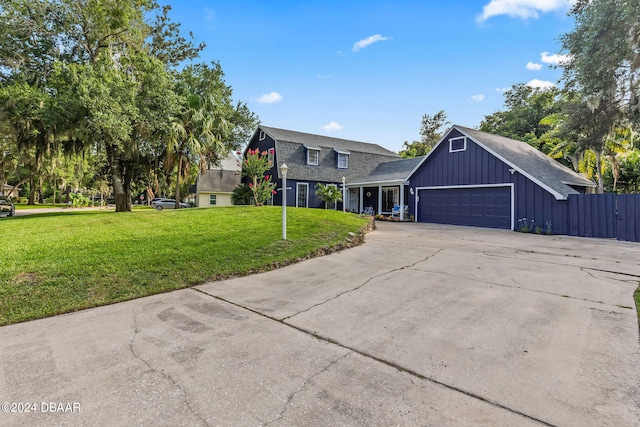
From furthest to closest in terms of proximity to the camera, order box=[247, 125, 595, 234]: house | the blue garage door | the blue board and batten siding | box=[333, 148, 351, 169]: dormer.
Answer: box=[333, 148, 351, 169]: dormer < the blue garage door < box=[247, 125, 595, 234]: house < the blue board and batten siding

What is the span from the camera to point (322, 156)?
2164 cm

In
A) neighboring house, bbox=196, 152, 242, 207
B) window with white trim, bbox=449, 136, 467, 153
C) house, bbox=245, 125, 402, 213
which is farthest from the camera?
neighboring house, bbox=196, 152, 242, 207

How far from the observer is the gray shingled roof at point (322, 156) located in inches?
794

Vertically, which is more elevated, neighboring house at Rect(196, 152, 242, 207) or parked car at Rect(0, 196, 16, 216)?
neighboring house at Rect(196, 152, 242, 207)

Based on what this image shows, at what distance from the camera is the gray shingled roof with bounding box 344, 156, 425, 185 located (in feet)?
62.5

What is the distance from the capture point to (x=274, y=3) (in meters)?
10.9

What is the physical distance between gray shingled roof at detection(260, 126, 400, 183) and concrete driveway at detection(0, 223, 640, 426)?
629 inches

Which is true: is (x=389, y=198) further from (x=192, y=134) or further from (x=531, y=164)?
(x=192, y=134)

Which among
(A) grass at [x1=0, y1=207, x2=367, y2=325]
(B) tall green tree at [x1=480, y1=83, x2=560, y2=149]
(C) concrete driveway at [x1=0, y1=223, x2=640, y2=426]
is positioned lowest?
(C) concrete driveway at [x1=0, y1=223, x2=640, y2=426]

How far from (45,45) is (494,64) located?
18729 millimetres

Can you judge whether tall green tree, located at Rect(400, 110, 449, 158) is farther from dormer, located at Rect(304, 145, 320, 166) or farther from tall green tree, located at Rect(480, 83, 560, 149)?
dormer, located at Rect(304, 145, 320, 166)

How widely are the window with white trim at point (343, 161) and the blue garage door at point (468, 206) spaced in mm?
7030

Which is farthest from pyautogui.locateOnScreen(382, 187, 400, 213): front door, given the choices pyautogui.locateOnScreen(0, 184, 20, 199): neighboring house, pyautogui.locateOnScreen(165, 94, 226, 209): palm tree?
pyautogui.locateOnScreen(0, 184, 20, 199): neighboring house

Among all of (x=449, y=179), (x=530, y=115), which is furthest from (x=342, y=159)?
(x=530, y=115)
